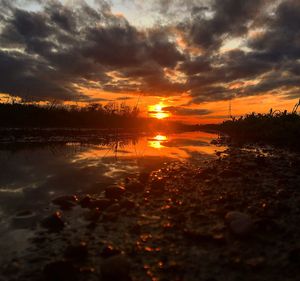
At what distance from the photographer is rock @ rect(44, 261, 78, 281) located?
10.6 ft

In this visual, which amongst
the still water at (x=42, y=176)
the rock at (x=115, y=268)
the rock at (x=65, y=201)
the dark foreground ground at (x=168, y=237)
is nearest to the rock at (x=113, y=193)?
the dark foreground ground at (x=168, y=237)

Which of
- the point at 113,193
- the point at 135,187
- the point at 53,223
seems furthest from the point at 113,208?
the point at 135,187

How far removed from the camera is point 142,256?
3.79 meters

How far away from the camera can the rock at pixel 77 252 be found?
371 centimetres

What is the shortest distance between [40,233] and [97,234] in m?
0.83

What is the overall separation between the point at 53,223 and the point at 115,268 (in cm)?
182

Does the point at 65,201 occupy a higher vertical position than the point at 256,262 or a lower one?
higher

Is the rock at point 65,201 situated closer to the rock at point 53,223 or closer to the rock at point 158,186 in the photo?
the rock at point 53,223

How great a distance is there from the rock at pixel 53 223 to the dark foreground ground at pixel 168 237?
0.05 feet

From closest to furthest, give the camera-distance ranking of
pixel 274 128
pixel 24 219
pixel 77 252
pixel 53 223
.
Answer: pixel 77 252, pixel 53 223, pixel 24 219, pixel 274 128

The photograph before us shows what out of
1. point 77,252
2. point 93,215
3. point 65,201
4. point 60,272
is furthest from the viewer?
point 65,201

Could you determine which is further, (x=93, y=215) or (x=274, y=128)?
(x=274, y=128)

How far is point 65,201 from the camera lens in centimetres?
586

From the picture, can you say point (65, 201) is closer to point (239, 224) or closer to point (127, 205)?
point (127, 205)
